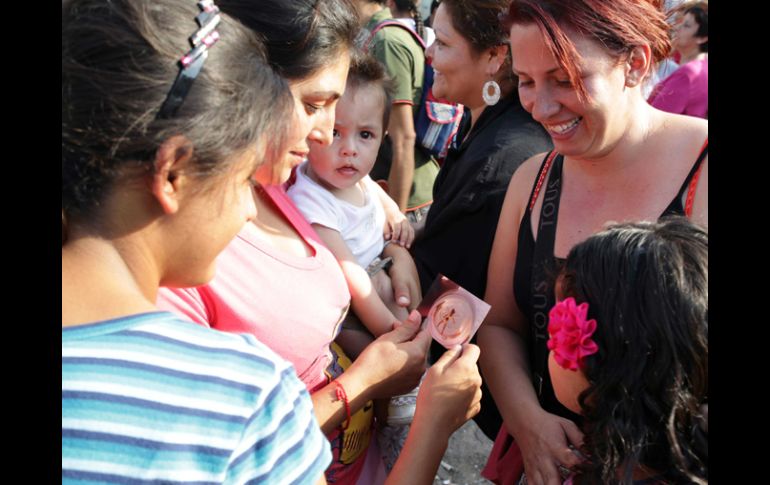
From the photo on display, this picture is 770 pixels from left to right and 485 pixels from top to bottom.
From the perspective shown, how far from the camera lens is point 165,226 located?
1.22 meters

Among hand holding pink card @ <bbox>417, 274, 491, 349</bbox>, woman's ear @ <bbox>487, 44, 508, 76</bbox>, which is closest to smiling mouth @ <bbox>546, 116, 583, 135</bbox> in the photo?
hand holding pink card @ <bbox>417, 274, 491, 349</bbox>

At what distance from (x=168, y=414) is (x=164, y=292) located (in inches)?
24.9

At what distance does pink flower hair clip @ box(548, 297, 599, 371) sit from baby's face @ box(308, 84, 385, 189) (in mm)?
1395

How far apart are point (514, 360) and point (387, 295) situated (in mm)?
580

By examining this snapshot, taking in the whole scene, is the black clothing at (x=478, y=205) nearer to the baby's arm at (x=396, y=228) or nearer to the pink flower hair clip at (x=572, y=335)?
the baby's arm at (x=396, y=228)

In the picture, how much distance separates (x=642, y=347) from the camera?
1.45 m

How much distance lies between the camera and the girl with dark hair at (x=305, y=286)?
5.81ft

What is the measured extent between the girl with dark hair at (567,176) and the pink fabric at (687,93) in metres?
3.68

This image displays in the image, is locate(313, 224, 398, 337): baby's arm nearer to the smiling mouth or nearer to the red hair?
the smiling mouth

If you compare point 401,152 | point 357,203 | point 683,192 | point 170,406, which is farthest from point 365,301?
point 401,152

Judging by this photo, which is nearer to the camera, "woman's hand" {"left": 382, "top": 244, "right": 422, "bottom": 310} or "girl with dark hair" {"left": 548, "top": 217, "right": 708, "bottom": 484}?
"girl with dark hair" {"left": 548, "top": 217, "right": 708, "bottom": 484}

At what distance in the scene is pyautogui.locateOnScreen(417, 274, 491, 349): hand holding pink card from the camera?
7.15 feet

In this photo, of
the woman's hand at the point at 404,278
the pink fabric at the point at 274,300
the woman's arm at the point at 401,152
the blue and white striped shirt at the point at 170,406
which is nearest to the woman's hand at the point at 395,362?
the pink fabric at the point at 274,300
